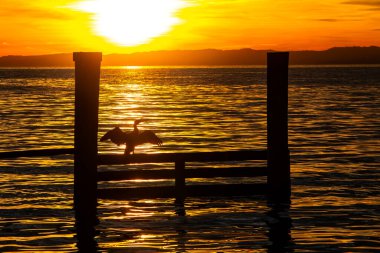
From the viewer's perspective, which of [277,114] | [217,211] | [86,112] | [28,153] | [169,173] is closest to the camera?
[86,112]

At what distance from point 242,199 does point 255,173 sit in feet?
4.82

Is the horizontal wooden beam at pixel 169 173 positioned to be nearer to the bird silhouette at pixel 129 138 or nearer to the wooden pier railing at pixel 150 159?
the wooden pier railing at pixel 150 159

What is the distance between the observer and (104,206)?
19.6m

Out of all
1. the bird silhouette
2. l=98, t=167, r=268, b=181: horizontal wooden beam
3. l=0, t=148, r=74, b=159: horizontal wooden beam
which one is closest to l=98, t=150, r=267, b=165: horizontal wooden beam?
the bird silhouette

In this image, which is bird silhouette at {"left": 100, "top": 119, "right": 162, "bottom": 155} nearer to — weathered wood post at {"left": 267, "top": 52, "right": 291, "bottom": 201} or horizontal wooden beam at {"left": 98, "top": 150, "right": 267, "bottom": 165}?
horizontal wooden beam at {"left": 98, "top": 150, "right": 267, "bottom": 165}

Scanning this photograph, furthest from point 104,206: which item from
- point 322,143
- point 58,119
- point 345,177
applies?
point 58,119

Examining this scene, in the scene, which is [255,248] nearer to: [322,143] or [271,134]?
[271,134]

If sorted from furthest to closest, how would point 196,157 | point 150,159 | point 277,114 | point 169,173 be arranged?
point 277,114, point 169,173, point 196,157, point 150,159

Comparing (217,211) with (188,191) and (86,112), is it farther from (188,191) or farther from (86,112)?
(86,112)

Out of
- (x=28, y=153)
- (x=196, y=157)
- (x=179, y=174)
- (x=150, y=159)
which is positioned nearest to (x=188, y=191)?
(x=179, y=174)

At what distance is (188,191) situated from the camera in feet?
62.6

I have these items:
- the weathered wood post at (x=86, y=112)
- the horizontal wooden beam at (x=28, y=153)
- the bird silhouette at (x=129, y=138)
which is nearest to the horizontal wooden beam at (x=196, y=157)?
the bird silhouette at (x=129, y=138)

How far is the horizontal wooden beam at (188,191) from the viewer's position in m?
18.4

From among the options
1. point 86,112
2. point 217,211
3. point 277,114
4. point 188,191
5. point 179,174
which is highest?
point 86,112
